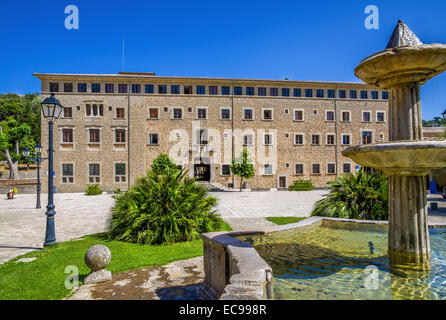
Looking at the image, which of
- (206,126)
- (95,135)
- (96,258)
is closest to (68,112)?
(95,135)

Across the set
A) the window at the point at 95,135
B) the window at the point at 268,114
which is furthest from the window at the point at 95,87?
the window at the point at 268,114

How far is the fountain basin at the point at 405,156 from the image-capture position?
3582 mm

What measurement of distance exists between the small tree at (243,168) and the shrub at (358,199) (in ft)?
75.4

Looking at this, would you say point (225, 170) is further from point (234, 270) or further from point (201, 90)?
point (234, 270)

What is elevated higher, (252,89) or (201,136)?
(252,89)

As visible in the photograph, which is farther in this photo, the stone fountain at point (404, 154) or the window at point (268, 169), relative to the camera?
the window at point (268, 169)

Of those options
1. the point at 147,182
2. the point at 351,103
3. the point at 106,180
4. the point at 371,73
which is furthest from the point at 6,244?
the point at 351,103

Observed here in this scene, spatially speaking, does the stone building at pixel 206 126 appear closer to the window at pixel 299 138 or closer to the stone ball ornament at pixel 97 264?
the window at pixel 299 138

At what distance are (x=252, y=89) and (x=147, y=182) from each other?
29233mm

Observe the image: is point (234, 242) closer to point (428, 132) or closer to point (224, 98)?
point (224, 98)

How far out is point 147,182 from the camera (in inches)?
360

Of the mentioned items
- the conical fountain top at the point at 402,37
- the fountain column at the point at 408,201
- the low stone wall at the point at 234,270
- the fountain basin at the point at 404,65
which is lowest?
the low stone wall at the point at 234,270

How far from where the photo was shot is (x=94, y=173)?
110 ft

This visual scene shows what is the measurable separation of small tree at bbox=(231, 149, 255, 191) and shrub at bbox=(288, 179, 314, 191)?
492 cm
